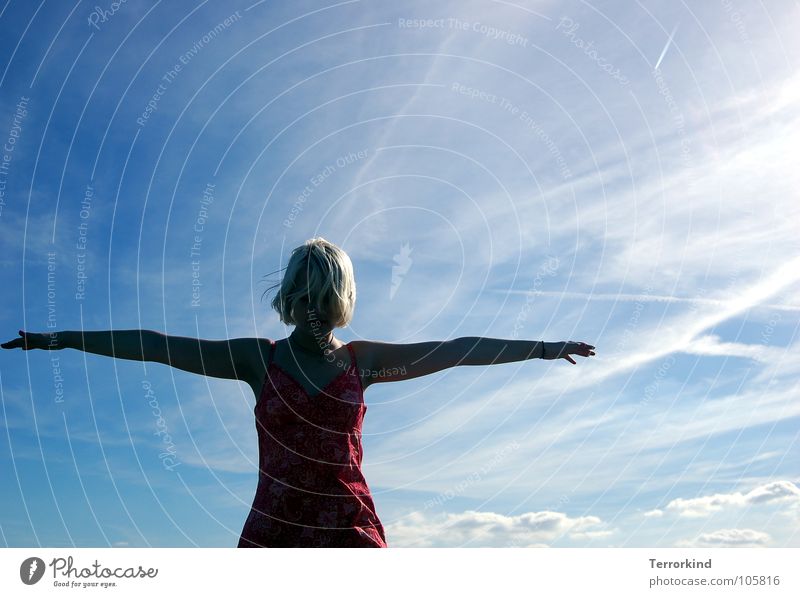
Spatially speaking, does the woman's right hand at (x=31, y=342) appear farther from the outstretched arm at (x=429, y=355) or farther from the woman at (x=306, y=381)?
the outstretched arm at (x=429, y=355)

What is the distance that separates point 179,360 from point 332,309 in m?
1.64

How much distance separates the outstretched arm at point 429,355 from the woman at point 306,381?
15 mm

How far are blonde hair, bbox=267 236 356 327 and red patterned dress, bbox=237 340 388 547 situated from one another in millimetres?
838

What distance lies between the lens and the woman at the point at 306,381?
6141 millimetres

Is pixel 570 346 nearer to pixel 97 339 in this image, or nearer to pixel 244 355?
pixel 244 355

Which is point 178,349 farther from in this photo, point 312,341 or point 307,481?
point 307,481

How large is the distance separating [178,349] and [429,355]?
2557 millimetres

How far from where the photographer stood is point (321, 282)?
20.7 ft

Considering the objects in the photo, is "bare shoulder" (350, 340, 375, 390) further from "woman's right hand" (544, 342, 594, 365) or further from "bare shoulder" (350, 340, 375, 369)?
"woman's right hand" (544, 342, 594, 365)

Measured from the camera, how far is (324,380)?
21.4 ft

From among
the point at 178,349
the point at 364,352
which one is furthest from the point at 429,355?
the point at 178,349

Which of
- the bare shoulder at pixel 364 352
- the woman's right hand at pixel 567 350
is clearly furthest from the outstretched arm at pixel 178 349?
the woman's right hand at pixel 567 350


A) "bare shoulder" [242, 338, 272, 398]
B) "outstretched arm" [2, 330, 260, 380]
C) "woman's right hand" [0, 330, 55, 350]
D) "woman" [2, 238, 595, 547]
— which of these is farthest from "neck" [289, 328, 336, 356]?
"woman's right hand" [0, 330, 55, 350]
